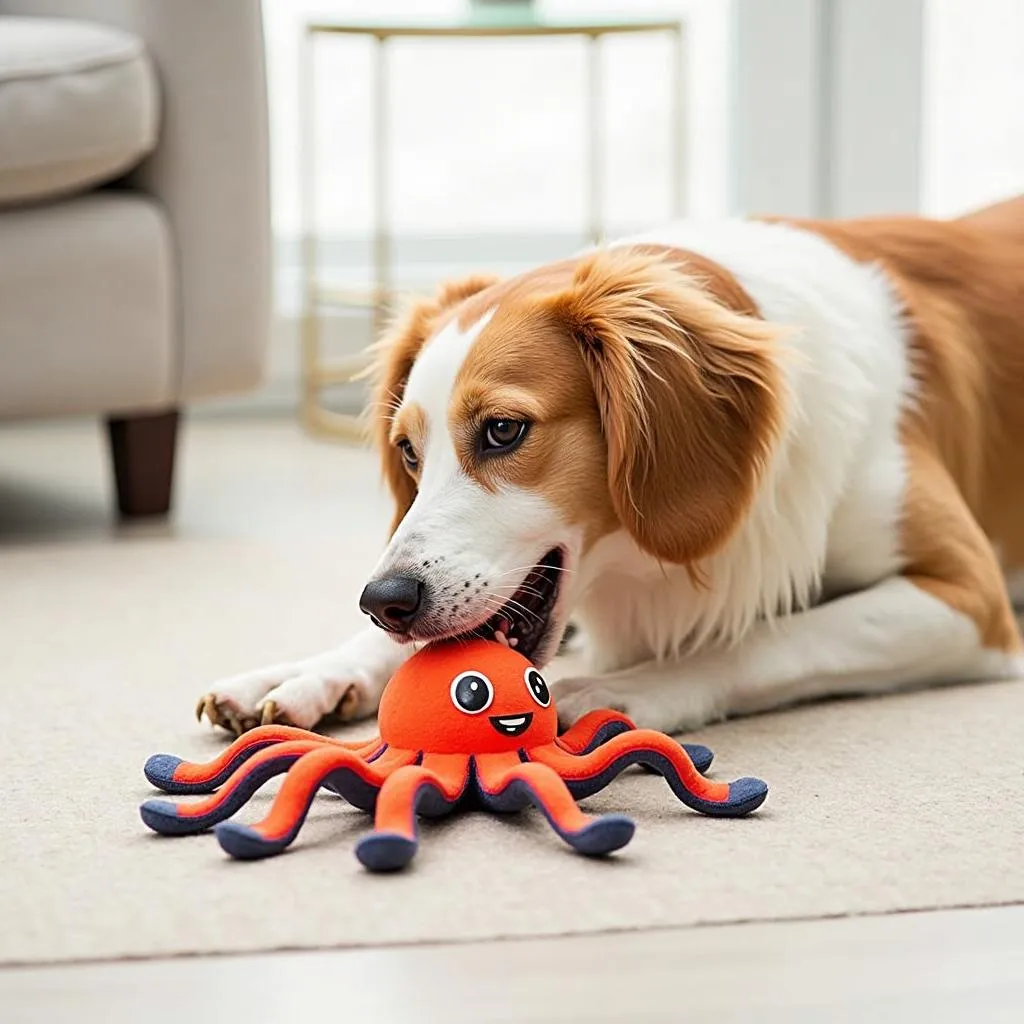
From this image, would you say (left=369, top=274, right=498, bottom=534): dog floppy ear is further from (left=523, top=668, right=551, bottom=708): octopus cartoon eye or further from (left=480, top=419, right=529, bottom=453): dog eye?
(left=523, top=668, right=551, bottom=708): octopus cartoon eye

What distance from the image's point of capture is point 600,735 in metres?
1.41

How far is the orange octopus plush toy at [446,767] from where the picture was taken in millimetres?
1193

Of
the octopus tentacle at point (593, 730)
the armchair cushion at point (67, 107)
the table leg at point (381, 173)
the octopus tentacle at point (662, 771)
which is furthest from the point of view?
the table leg at point (381, 173)

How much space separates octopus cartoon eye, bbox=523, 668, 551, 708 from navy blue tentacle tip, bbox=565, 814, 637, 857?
0.60 feet

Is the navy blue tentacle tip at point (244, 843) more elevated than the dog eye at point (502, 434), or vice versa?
the dog eye at point (502, 434)

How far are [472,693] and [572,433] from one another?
1.01 feet

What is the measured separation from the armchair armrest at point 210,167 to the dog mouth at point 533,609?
1.40 m

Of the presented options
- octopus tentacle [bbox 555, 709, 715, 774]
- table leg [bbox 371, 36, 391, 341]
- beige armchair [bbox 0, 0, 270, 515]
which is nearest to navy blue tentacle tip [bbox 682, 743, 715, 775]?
octopus tentacle [bbox 555, 709, 715, 774]

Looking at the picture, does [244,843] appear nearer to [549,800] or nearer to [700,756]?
[549,800]

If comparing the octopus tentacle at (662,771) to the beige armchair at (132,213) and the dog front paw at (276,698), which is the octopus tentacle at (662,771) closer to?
the dog front paw at (276,698)

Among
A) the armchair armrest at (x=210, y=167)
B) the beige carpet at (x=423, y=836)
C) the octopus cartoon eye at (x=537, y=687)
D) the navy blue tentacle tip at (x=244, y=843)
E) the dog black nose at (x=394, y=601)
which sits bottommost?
the beige carpet at (x=423, y=836)

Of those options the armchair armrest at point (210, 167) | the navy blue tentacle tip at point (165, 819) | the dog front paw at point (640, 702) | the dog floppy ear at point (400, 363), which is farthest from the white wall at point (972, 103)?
the navy blue tentacle tip at point (165, 819)

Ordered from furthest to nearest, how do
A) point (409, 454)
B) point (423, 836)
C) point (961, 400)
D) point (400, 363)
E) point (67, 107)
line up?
point (67, 107) < point (961, 400) < point (400, 363) < point (409, 454) < point (423, 836)

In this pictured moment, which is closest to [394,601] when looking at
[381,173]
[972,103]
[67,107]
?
[67,107]
